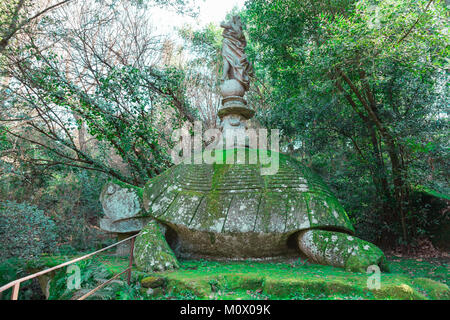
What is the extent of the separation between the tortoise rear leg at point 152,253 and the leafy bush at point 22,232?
1884 mm

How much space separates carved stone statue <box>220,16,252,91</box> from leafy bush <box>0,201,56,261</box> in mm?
4137

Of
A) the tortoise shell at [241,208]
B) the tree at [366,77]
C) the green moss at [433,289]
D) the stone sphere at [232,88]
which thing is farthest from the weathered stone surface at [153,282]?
the tree at [366,77]

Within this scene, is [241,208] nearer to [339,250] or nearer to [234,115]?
[339,250]

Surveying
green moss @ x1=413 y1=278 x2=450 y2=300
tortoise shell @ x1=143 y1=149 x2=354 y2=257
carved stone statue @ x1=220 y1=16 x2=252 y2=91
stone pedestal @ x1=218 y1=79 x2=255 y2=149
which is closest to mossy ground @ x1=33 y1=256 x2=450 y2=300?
green moss @ x1=413 y1=278 x2=450 y2=300

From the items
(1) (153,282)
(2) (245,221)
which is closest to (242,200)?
(2) (245,221)

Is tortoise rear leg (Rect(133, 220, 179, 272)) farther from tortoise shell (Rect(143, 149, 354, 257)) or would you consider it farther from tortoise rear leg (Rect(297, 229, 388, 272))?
tortoise rear leg (Rect(297, 229, 388, 272))

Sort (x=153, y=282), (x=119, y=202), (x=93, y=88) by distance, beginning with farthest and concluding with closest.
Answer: (x=93, y=88), (x=119, y=202), (x=153, y=282)

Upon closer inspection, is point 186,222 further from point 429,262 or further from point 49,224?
point 429,262

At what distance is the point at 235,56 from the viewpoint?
538cm

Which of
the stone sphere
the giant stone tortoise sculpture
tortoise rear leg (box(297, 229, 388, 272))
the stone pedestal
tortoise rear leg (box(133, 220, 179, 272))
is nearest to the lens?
tortoise rear leg (box(297, 229, 388, 272))

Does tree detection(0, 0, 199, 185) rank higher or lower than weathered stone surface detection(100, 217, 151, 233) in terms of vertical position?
higher

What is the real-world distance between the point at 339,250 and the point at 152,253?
83.5 inches

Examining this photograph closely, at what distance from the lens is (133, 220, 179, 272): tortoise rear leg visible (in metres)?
3.03

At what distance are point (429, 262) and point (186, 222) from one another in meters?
4.27
